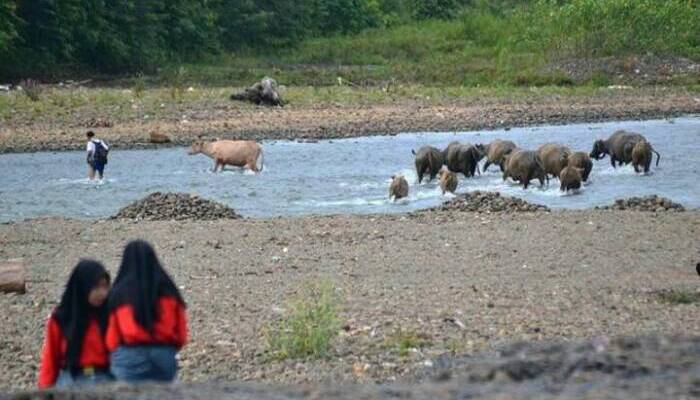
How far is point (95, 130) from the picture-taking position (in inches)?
1507

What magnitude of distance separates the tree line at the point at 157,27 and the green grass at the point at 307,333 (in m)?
38.3

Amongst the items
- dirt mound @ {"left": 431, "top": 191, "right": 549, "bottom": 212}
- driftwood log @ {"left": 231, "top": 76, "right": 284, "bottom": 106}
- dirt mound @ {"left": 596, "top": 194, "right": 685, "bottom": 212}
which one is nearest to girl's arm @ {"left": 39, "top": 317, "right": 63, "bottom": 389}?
dirt mound @ {"left": 431, "top": 191, "right": 549, "bottom": 212}

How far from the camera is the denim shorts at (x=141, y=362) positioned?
25.4 feet

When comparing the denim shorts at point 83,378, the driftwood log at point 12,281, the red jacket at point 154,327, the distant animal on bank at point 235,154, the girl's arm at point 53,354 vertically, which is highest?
the red jacket at point 154,327

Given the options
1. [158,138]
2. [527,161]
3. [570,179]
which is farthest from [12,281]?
[158,138]

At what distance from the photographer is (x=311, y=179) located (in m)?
29.8

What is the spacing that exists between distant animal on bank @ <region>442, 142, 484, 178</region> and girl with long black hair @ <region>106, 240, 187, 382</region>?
874 inches

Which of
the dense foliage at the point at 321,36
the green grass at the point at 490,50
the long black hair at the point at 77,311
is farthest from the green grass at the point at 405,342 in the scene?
the green grass at the point at 490,50

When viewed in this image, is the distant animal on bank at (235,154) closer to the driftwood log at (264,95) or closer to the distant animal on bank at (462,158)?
the distant animal on bank at (462,158)

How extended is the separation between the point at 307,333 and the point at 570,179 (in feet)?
51.7

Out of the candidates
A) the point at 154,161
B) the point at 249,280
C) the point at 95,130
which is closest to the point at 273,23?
the point at 95,130

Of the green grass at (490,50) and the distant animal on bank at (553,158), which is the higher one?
the green grass at (490,50)

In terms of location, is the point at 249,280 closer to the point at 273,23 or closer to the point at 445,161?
the point at 445,161

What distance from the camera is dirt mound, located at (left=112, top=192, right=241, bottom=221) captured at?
896 inches
